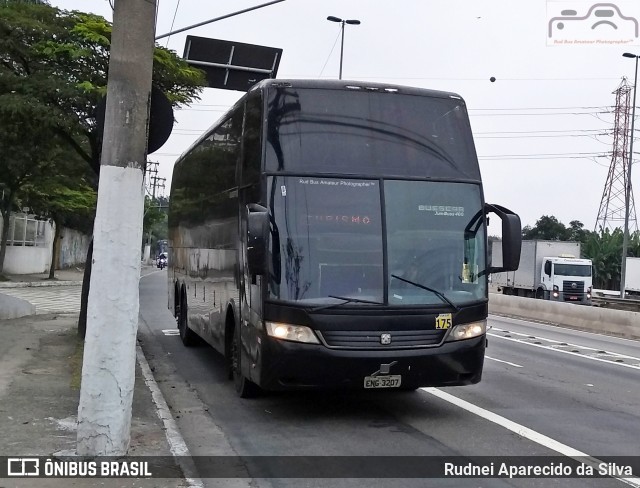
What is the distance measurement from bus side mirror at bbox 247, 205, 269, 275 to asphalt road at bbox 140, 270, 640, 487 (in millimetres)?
1787

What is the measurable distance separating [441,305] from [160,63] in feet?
25.4

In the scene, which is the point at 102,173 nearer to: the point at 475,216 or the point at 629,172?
the point at 475,216

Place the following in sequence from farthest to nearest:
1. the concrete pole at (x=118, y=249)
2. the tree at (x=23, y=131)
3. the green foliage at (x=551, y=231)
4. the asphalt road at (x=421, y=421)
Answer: the green foliage at (x=551, y=231) → the tree at (x=23, y=131) → the asphalt road at (x=421, y=421) → the concrete pole at (x=118, y=249)

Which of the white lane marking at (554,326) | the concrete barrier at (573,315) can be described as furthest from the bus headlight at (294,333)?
the concrete barrier at (573,315)

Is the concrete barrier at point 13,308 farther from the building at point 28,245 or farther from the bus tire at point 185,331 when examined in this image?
the building at point 28,245

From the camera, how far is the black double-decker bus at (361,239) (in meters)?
7.82

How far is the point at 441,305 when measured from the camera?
806 centimetres

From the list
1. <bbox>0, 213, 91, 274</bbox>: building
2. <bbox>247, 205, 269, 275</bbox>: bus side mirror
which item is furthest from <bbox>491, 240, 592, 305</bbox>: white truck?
<bbox>247, 205, 269, 275</bbox>: bus side mirror

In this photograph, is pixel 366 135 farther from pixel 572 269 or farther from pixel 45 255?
pixel 45 255

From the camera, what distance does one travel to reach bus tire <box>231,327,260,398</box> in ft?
30.8

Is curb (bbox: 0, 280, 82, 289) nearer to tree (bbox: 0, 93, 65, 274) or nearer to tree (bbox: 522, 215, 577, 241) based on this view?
tree (bbox: 0, 93, 65, 274)

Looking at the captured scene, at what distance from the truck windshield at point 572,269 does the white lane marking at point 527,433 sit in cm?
3057

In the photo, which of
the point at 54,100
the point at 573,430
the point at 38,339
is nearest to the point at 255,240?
the point at 573,430

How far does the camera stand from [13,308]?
1819 cm
